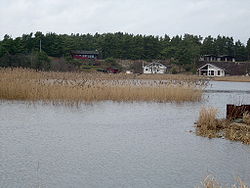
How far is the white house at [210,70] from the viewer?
216ft

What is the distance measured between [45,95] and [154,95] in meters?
5.59

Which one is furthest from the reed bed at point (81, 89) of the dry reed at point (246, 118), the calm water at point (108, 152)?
the dry reed at point (246, 118)

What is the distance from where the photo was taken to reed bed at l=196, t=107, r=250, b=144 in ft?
38.1

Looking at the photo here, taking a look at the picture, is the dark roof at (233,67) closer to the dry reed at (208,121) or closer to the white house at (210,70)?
the white house at (210,70)

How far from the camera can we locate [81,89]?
19469 mm

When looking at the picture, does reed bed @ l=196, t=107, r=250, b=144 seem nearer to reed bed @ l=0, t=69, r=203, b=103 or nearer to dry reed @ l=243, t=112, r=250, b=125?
dry reed @ l=243, t=112, r=250, b=125

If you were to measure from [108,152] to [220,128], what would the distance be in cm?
497

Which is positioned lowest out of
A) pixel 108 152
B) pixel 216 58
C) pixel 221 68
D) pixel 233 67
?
pixel 108 152

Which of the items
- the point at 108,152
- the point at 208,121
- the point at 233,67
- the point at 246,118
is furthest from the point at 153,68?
the point at 108,152

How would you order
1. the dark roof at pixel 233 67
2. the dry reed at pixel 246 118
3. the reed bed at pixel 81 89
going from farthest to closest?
1. the dark roof at pixel 233 67
2. the reed bed at pixel 81 89
3. the dry reed at pixel 246 118

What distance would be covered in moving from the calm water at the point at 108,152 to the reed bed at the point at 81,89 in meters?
2.92

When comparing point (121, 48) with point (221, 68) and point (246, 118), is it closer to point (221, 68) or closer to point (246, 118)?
point (221, 68)

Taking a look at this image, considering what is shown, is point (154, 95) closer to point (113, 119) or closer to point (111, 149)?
point (113, 119)

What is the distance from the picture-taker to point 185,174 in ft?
26.2
